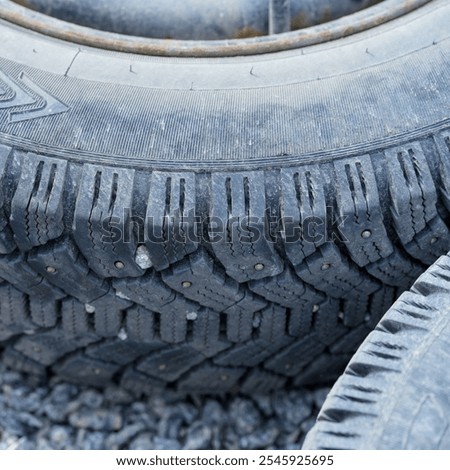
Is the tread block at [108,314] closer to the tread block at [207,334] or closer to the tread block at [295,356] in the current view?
the tread block at [207,334]

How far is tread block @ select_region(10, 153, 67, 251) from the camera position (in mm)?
1488

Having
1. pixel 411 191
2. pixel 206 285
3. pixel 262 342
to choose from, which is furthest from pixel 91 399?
pixel 411 191

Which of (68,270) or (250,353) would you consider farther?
(250,353)

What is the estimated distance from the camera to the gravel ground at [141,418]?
195 cm

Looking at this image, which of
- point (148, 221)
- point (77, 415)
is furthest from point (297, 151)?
point (77, 415)

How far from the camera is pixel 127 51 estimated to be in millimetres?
1737

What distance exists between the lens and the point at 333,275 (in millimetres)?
1608

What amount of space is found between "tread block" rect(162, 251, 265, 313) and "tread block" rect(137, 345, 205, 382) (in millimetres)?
194

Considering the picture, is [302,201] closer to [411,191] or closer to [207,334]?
[411,191]

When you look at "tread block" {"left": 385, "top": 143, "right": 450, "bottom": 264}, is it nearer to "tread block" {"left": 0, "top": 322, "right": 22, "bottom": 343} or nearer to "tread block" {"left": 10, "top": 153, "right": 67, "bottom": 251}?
"tread block" {"left": 10, "top": 153, "right": 67, "bottom": 251}

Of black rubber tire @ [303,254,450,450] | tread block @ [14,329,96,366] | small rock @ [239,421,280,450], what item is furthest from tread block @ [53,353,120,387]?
black rubber tire @ [303,254,450,450]

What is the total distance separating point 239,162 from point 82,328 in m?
0.53

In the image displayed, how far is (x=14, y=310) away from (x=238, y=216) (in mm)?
567

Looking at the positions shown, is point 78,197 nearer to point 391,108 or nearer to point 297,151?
point 297,151
